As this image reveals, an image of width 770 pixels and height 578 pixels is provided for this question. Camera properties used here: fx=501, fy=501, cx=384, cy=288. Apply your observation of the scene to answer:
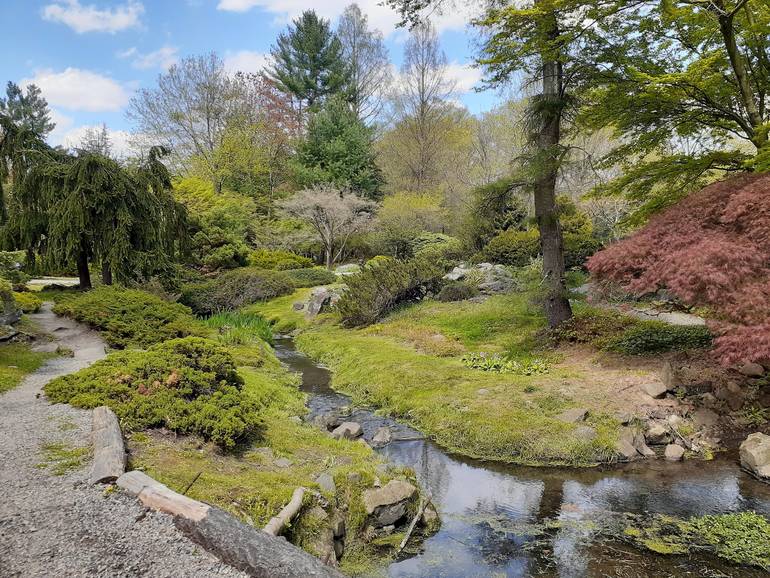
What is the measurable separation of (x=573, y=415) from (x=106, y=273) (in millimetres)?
12592

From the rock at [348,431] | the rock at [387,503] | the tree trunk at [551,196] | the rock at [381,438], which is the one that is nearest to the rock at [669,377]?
the tree trunk at [551,196]

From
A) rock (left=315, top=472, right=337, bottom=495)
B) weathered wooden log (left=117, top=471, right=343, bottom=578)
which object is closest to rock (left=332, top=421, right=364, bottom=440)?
rock (left=315, top=472, right=337, bottom=495)

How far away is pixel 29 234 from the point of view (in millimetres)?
13094

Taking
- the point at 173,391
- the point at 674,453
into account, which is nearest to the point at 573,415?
the point at 674,453

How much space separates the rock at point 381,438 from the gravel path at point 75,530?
373 centimetres

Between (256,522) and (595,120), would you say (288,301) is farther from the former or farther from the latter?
(256,522)

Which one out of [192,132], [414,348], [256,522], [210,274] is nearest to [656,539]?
[256,522]

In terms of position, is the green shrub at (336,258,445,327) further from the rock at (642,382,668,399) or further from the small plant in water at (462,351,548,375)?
the rock at (642,382,668,399)

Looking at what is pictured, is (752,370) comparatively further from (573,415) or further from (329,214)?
(329,214)

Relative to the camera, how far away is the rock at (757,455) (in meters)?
5.77

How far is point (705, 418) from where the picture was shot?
7.13m

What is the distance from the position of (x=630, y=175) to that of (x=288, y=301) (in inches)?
537

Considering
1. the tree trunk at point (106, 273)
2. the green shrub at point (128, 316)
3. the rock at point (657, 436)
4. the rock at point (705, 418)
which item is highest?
the tree trunk at point (106, 273)

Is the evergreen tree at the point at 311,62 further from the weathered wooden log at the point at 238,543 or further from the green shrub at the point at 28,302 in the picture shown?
the weathered wooden log at the point at 238,543
